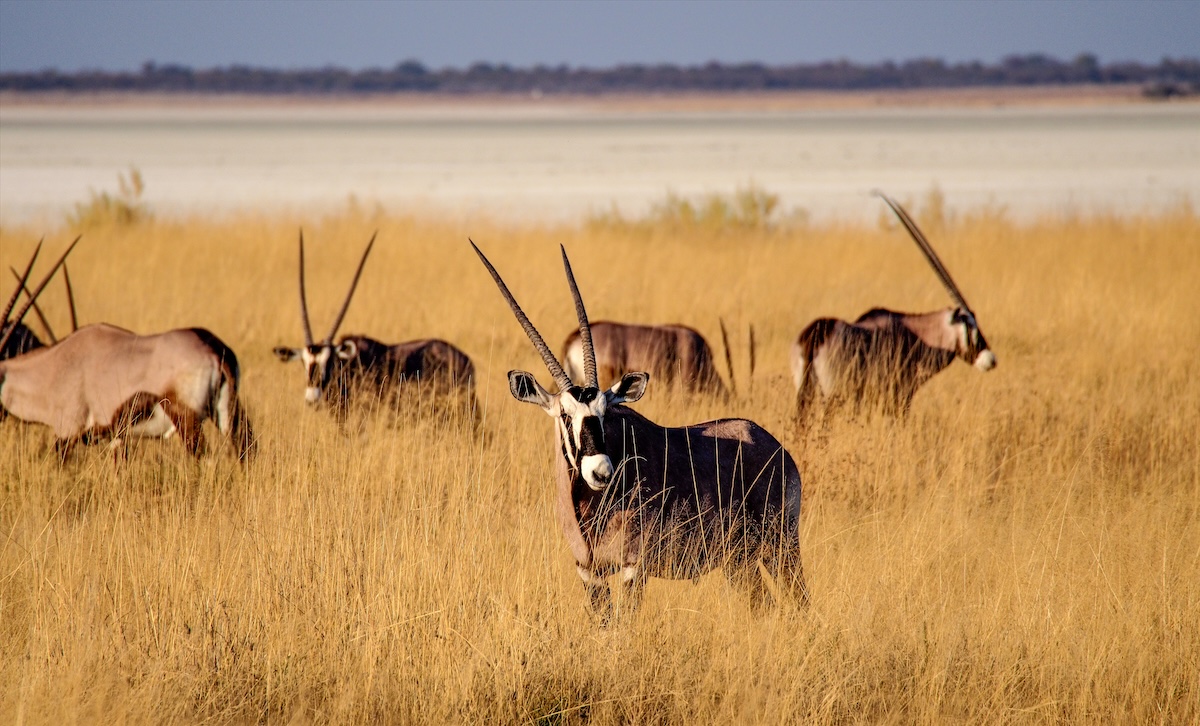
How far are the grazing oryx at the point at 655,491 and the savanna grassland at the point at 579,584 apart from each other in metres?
0.17

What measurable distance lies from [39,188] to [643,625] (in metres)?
27.5

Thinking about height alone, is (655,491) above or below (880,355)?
below

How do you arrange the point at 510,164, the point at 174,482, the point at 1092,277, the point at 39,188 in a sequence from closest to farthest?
the point at 174,482, the point at 1092,277, the point at 39,188, the point at 510,164

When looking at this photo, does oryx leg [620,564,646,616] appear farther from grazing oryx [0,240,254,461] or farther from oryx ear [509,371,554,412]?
grazing oryx [0,240,254,461]

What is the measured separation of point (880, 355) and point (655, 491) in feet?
11.5

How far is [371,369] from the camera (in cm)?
715

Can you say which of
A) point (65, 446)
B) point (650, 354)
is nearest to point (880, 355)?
point (650, 354)

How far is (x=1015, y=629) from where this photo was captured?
13.0ft

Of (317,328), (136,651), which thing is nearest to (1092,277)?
(317,328)

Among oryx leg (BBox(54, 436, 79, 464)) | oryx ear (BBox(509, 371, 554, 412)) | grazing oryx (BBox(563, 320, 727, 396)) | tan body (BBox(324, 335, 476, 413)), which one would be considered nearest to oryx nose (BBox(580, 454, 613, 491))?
oryx ear (BBox(509, 371, 554, 412))

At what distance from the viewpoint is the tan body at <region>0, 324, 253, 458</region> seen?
5746 mm

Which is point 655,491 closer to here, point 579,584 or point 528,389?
point 528,389

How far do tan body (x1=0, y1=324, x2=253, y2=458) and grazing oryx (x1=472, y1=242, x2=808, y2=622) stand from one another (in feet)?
8.01

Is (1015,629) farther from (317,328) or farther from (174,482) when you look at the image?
(317,328)
